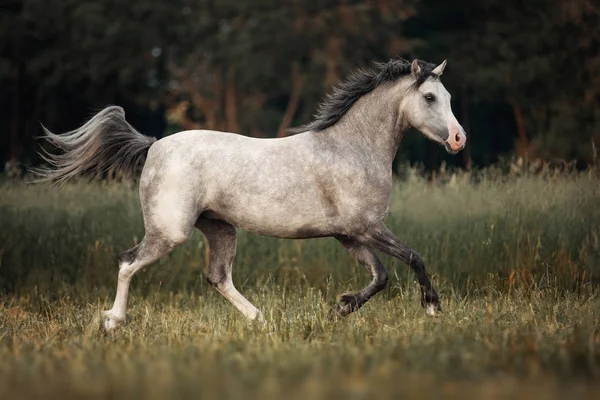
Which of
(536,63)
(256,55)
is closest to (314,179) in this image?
(536,63)

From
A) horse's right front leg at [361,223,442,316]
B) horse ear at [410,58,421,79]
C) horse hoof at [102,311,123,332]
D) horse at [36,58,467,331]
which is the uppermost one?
horse ear at [410,58,421,79]

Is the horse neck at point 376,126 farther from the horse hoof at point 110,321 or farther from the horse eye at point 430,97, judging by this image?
the horse hoof at point 110,321

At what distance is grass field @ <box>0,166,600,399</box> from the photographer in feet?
13.0

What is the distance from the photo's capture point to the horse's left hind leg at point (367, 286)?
23.7ft

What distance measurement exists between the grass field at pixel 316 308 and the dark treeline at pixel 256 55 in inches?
692

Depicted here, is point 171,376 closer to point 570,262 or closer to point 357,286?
point 357,286

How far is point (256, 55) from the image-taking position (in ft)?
104

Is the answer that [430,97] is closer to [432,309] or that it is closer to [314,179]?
[314,179]

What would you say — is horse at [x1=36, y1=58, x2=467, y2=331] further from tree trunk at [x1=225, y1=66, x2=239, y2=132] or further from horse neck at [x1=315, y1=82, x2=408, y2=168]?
tree trunk at [x1=225, y1=66, x2=239, y2=132]

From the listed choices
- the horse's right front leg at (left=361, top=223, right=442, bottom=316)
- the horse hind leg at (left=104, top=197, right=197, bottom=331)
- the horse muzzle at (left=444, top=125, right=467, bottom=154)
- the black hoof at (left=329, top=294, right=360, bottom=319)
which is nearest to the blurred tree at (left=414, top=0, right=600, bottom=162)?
the horse muzzle at (left=444, top=125, right=467, bottom=154)

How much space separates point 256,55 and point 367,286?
Answer: 2529 centimetres

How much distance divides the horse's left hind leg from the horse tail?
6.58 feet

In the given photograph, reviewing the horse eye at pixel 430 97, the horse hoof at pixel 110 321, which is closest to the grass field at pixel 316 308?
the horse hoof at pixel 110 321

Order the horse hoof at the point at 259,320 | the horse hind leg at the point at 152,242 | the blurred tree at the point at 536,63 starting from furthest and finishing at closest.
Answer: the blurred tree at the point at 536,63 < the horse hind leg at the point at 152,242 < the horse hoof at the point at 259,320
